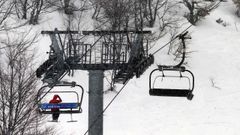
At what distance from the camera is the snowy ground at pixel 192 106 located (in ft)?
86.0

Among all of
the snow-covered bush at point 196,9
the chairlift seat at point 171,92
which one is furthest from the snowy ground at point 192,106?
the chairlift seat at point 171,92

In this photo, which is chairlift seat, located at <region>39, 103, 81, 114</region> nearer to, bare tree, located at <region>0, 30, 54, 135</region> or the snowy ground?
bare tree, located at <region>0, 30, 54, 135</region>

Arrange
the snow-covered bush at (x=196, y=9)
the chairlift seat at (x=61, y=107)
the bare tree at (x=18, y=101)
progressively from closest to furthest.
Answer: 1. the chairlift seat at (x=61, y=107)
2. the bare tree at (x=18, y=101)
3. the snow-covered bush at (x=196, y=9)

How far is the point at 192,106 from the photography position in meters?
28.4

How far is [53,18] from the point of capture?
3256 centimetres

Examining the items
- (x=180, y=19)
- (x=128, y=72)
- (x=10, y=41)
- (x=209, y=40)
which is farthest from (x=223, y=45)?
(x=128, y=72)

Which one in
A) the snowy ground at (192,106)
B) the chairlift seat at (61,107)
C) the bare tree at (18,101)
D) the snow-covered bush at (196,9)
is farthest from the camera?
the snow-covered bush at (196,9)

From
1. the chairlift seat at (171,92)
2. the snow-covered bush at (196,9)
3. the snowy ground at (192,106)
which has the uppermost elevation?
the snow-covered bush at (196,9)

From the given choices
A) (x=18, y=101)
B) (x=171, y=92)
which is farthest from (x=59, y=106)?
(x=18, y=101)

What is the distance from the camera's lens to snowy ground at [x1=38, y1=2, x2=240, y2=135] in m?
26.2

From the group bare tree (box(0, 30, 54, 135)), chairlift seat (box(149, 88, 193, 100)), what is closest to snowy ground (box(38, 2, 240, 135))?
bare tree (box(0, 30, 54, 135))

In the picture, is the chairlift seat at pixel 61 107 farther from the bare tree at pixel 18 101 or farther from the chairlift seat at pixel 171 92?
the bare tree at pixel 18 101

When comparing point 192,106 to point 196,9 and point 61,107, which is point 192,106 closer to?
point 196,9

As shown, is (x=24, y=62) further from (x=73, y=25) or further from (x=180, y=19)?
(x=180, y=19)
